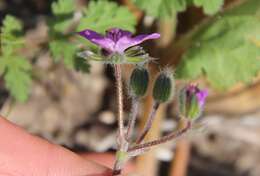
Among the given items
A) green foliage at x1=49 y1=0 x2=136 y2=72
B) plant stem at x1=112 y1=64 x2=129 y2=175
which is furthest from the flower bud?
green foliage at x1=49 y1=0 x2=136 y2=72

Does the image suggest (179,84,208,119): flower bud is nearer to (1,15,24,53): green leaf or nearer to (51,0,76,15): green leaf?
(51,0,76,15): green leaf

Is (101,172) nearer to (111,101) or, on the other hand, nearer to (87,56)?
(87,56)

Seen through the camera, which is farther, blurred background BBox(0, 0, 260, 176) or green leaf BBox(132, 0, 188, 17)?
blurred background BBox(0, 0, 260, 176)

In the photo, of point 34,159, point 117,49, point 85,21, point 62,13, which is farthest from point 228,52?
point 34,159

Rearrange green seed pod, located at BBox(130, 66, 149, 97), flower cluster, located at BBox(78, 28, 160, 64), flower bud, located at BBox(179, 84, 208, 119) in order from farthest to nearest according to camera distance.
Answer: flower bud, located at BBox(179, 84, 208, 119)
green seed pod, located at BBox(130, 66, 149, 97)
flower cluster, located at BBox(78, 28, 160, 64)

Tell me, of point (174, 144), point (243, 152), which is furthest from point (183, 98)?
point (243, 152)

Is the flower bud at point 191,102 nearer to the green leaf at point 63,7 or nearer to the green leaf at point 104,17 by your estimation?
the green leaf at point 104,17

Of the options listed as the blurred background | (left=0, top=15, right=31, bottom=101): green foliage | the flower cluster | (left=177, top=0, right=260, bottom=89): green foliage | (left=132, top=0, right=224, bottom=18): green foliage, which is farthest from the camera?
the blurred background
